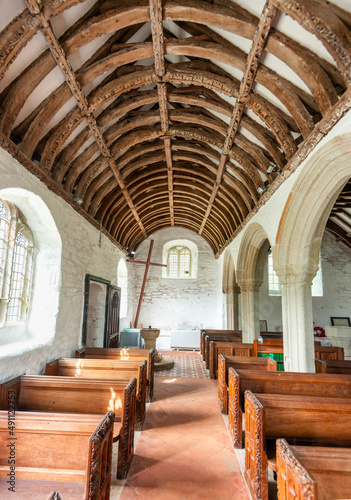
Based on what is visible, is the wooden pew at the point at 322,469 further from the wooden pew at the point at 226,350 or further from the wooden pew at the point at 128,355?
the wooden pew at the point at 226,350

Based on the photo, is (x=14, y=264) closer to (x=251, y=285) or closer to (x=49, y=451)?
(x=49, y=451)

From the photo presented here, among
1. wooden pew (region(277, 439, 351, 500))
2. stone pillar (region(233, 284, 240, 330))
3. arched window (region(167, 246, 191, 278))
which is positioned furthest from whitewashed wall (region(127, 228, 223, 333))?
wooden pew (region(277, 439, 351, 500))

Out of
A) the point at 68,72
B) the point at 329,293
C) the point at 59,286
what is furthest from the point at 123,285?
the point at 68,72

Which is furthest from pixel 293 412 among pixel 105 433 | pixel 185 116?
pixel 185 116

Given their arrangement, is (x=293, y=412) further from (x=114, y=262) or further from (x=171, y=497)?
(x=114, y=262)

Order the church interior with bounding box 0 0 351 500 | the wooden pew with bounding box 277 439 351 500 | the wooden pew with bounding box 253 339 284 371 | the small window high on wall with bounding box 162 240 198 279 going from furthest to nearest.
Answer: the small window high on wall with bounding box 162 240 198 279 → the wooden pew with bounding box 253 339 284 371 → the church interior with bounding box 0 0 351 500 → the wooden pew with bounding box 277 439 351 500

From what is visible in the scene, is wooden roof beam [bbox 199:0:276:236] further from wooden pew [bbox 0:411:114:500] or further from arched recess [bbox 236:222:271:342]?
wooden pew [bbox 0:411:114:500]

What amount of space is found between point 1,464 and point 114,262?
704 centimetres

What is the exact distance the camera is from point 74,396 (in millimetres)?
3367

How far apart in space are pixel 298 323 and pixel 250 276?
3.42m

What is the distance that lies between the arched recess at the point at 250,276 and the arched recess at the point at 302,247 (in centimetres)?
267

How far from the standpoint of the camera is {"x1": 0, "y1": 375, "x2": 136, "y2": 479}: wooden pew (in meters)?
3.25

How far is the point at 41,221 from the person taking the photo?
4660 mm

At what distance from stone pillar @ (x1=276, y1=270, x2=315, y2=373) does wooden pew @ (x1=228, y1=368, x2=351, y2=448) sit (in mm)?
615
